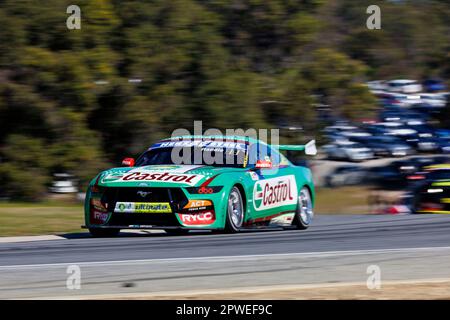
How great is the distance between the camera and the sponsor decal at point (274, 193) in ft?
42.0

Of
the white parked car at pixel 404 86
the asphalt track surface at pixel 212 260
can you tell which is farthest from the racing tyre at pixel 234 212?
the white parked car at pixel 404 86

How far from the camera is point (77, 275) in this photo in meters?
8.28

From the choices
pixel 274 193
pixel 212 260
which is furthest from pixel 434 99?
pixel 212 260

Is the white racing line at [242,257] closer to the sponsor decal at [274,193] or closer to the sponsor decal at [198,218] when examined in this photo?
the sponsor decal at [198,218]

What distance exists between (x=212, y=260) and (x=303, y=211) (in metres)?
4.98

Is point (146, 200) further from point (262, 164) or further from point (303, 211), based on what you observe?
point (303, 211)

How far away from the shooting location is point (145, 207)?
11.6m

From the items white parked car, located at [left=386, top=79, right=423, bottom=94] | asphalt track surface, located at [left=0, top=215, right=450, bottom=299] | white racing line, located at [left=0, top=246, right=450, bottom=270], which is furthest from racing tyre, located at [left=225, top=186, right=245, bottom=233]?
white parked car, located at [left=386, top=79, right=423, bottom=94]

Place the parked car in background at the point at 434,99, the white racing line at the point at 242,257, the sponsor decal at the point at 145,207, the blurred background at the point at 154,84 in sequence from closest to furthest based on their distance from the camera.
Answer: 1. the white racing line at the point at 242,257
2. the sponsor decal at the point at 145,207
3. the blurred background at the point at 154,84
4. the parked car in background at the point at 434,99

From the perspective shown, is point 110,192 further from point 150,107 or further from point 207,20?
point 207,20

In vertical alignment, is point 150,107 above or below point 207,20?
below

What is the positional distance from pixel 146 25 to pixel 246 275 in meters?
17.3
